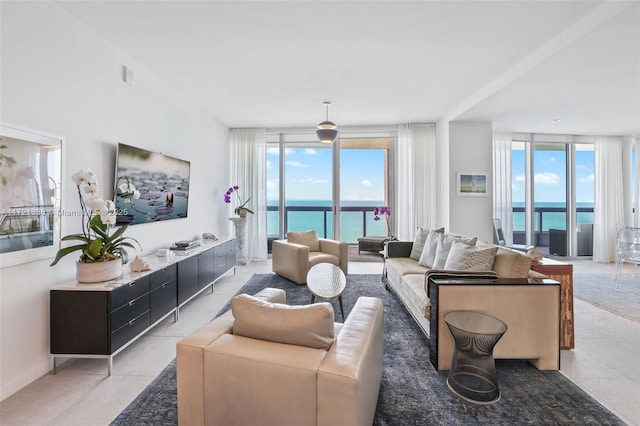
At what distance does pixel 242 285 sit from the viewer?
4.43 metres

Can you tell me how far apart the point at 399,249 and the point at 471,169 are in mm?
2286

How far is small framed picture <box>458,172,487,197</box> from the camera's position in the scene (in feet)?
17.0

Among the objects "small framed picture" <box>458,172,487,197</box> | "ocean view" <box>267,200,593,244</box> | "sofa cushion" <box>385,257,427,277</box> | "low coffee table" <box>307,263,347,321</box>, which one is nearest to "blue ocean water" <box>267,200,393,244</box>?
"ocean view" <box>267,200,593,244</box>

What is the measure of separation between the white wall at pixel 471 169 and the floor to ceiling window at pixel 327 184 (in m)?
1.42

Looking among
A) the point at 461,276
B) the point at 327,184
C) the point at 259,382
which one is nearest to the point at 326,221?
the point at 327,184

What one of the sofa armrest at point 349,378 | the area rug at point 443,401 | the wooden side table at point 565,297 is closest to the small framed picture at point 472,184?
the wooden side table at point 565,297

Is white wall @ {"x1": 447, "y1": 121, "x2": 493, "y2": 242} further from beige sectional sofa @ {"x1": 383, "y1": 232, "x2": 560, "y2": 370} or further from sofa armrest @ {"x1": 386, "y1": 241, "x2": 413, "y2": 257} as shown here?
beige sectional sofa @ {"x1": 383, "y1": 232, "x2": 560, "y2": 370}

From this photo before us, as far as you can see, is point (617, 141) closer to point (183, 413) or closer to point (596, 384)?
point (596, 384)

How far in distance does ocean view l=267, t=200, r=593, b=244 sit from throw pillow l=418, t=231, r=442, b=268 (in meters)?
2.83

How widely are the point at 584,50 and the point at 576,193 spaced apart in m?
4.80

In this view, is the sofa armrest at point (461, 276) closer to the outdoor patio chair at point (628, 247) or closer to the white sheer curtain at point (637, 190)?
the outdoor patio chair at point (628, 247)

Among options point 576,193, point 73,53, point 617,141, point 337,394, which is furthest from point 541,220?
point 73,53

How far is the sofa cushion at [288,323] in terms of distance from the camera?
134 cm

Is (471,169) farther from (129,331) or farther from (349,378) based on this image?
(129,331)
